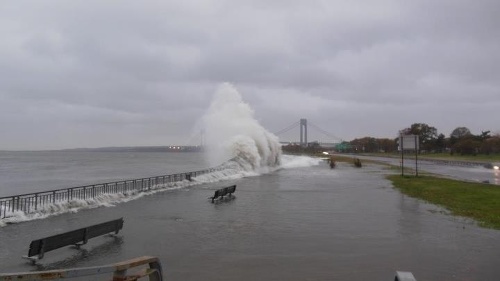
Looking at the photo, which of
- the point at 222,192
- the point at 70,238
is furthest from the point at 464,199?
the point at 70,238

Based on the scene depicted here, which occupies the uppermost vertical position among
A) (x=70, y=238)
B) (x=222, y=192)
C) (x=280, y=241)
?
(x=222, y=192)

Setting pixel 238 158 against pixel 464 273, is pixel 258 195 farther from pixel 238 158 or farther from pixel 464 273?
pixel 238 158

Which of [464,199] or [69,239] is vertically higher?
[69,239]

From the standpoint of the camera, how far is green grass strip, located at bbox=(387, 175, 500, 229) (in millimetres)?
19328

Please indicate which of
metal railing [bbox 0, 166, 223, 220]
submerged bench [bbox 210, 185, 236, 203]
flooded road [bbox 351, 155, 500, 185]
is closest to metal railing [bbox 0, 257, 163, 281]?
metal railing [bbox 0, 166, 223, 220]

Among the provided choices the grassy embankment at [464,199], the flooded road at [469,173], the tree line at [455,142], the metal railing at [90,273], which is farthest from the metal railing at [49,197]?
the tree line at [455,142]

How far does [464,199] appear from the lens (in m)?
25.6

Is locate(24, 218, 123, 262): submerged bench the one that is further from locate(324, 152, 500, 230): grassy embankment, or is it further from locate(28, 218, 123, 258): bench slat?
locate(324, 152, 500, 230): grassy embankment

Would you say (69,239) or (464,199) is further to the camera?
(464,199)

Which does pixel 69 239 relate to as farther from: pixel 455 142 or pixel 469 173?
pixel 455 142

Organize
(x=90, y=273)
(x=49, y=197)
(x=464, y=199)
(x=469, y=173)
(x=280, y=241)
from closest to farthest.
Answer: (x=90, y=273)
(x=280, y=241)
(x=464, y=199)
(x=49, y=197)
(x=469, y=173)

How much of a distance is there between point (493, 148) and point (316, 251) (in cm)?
12717

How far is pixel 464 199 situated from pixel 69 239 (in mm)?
21499

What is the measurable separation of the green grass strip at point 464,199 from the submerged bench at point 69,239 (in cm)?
1360
